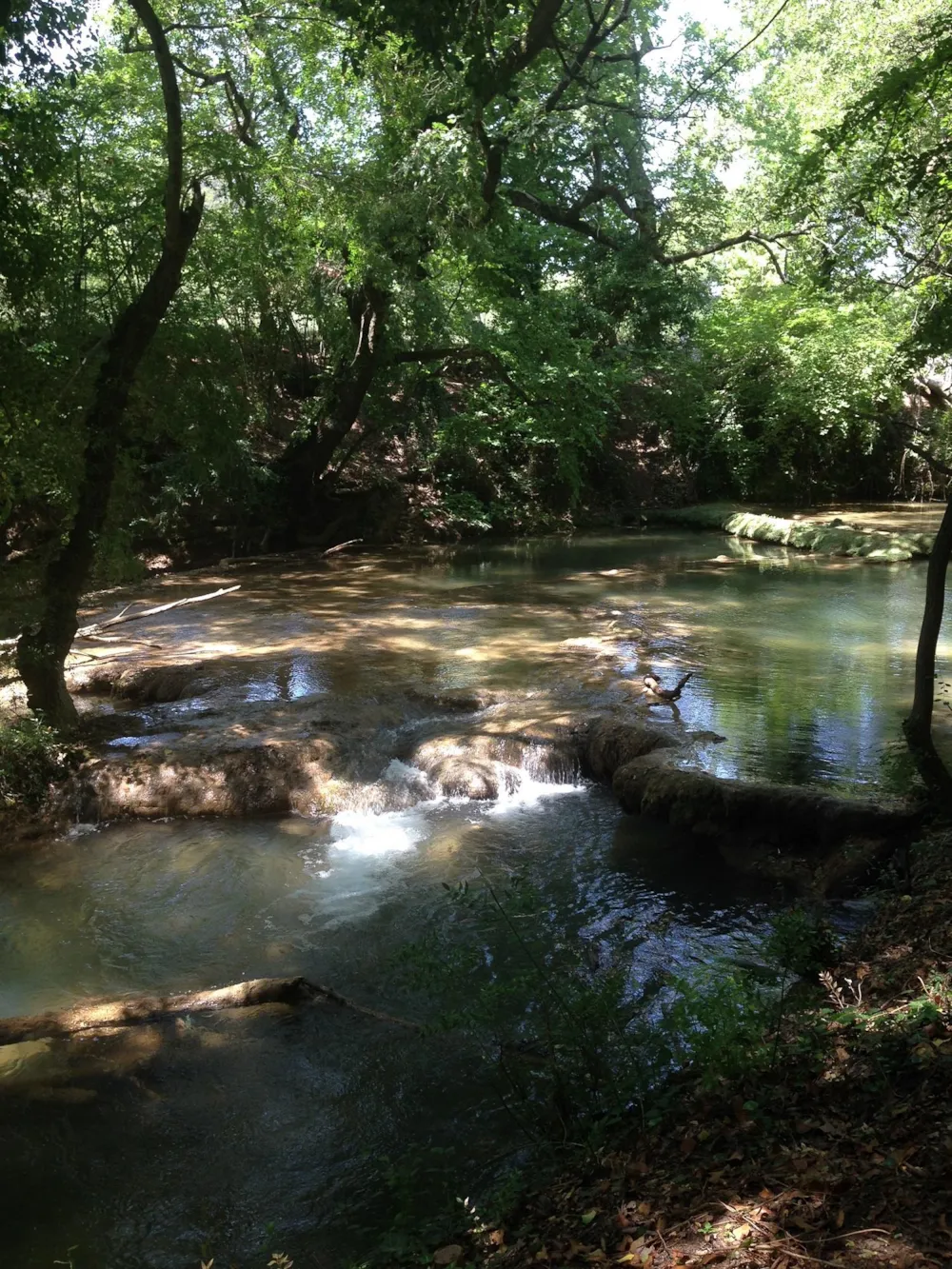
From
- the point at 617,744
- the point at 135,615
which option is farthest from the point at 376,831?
the point at 135,615

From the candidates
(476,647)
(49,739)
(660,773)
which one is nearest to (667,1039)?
(660,773)

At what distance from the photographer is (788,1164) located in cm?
314

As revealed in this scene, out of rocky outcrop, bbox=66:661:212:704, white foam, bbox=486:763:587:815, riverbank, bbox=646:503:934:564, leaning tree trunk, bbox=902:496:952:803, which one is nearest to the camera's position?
leaning tree trunk, bbox=902:496:952:803

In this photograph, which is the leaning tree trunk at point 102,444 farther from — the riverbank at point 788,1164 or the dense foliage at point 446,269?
the riverbank at point 788,1164

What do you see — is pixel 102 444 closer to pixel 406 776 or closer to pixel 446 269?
pixel 406 776

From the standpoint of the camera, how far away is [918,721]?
5.96 m

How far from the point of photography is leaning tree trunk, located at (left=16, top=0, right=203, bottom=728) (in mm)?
8188

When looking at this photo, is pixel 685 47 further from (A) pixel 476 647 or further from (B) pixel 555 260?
(A) pixel 476 647

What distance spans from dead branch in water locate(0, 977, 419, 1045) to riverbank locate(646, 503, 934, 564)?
1693 centimetres

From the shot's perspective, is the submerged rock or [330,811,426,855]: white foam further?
the submerged rock

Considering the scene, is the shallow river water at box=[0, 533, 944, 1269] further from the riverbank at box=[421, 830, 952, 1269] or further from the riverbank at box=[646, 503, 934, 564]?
the riverbank at box=[646, 503, 934, 564]

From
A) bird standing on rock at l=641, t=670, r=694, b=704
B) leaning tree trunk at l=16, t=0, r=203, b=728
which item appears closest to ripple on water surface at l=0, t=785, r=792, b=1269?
leaning tree trunk at l=16, t=0, r=203, b=728

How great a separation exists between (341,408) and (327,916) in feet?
48.7

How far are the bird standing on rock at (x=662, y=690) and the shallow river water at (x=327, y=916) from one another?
203 millimetres
